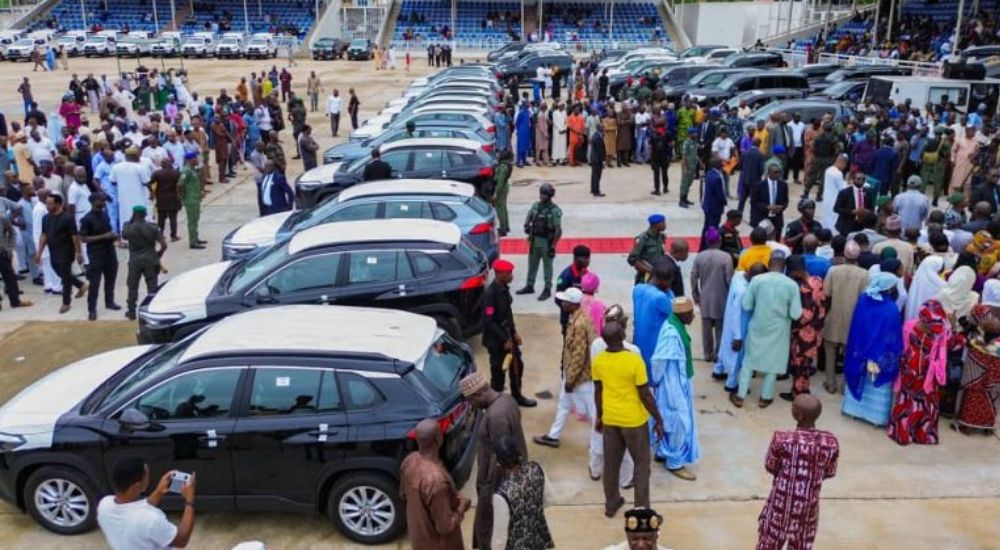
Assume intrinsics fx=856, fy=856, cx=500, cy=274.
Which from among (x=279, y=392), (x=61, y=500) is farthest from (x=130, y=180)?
(x=279, y=392)

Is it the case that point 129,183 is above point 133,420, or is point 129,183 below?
above

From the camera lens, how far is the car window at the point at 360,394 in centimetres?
598

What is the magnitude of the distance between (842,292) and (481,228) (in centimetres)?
428

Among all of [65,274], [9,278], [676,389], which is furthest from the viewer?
[9,278]

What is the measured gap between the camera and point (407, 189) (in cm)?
1120

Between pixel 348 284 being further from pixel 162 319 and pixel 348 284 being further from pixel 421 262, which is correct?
pixel 162 319

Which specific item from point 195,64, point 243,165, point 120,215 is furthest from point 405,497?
point 195,64

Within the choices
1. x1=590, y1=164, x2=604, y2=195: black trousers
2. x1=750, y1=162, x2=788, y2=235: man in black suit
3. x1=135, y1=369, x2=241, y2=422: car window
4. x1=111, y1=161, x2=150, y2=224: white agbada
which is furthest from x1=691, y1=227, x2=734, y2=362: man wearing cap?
x1=111, y1=161, x2=150, y2=224: white agbada

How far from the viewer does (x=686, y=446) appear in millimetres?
7035

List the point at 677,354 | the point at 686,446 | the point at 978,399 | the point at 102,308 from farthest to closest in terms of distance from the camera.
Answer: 1. the point at 102,308
2. the point at 978,399
3. the point at 686,446
4. the point at 677,354

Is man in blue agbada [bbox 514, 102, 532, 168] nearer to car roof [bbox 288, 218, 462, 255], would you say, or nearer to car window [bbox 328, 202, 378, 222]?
car window [bbox 328, 202, 378, 222]

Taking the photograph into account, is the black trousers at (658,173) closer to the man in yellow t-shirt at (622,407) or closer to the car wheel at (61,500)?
the man in yellow t-shirt at (622,407)

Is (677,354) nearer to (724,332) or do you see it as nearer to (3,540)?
(724,332)

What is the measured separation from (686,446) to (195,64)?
4540 centimetres
